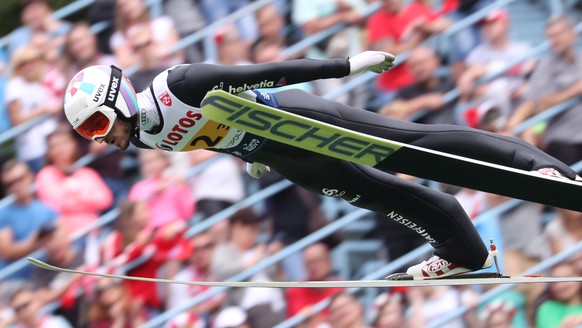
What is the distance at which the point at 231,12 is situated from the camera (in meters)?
8.09

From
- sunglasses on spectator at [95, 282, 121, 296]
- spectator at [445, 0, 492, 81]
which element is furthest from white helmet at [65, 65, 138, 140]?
spectator at [445, 0, 492, 81]

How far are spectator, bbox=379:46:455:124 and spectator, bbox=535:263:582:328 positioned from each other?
1.36 m

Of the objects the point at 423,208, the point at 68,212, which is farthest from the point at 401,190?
the point at 68,212

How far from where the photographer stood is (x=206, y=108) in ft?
13.6

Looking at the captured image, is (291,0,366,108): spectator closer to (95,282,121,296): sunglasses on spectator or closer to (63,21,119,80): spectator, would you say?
(63,21,119,80): spectator

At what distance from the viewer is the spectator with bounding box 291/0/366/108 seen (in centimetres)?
760

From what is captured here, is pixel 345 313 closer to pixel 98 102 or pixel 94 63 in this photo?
pixel 98 102

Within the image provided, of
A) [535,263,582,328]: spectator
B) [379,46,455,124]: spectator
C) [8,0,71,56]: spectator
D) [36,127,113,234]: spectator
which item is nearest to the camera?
[535,263,582,328]: spectator

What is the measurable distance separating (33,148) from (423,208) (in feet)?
10.7

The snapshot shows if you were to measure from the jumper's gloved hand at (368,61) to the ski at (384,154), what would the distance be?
47cm

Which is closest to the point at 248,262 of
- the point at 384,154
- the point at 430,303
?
the point at 430,303

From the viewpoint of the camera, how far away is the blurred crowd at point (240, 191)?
21.8ft

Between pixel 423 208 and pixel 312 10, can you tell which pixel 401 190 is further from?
pixel 312 10

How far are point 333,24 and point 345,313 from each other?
2321 mm
